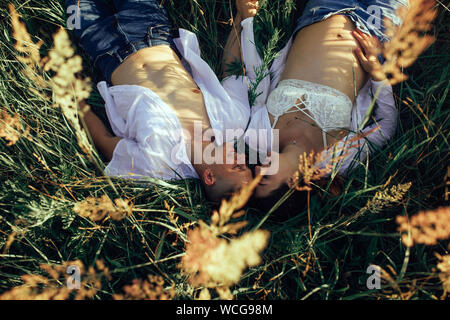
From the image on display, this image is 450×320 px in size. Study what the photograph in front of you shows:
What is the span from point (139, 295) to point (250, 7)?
212 centimetres

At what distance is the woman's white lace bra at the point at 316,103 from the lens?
1.91 meters

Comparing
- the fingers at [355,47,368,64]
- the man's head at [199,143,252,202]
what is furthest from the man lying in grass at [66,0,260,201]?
the fingers at [355,47,368,64]

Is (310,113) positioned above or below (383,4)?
below

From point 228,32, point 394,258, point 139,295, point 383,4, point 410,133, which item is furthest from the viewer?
point 228,32

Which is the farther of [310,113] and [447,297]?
[310,113]

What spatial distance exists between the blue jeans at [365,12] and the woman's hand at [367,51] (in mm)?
59

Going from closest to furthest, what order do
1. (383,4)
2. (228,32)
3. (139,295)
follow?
1. (139,295)
2. (383,4)
3. (228,32)
